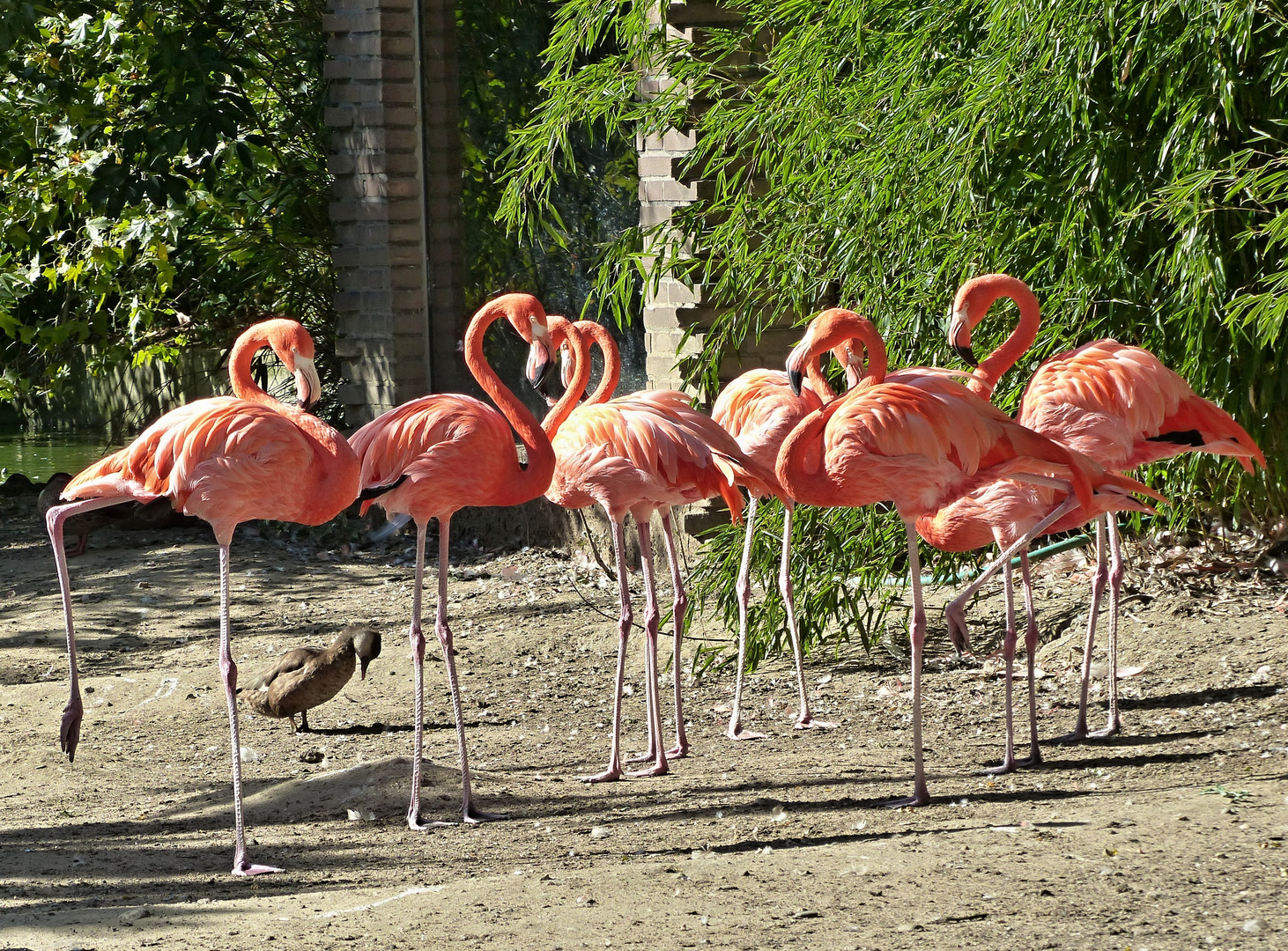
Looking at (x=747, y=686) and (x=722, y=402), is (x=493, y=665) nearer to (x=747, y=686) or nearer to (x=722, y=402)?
(x=747, y=686)

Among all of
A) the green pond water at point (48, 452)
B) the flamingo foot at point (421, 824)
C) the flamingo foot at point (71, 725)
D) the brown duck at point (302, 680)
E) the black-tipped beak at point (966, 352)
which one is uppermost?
the black-tipped beak at point (966, 352)

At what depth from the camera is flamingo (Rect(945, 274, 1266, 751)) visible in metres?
4.33

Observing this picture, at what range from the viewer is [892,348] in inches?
212

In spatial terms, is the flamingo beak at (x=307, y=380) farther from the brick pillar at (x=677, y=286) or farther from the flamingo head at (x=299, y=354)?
the brick pillar at (x=677, y=286)

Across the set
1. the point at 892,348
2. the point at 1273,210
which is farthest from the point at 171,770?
the point at 1273,210

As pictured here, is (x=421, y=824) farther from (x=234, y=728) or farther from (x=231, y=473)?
(x=231, y=473)

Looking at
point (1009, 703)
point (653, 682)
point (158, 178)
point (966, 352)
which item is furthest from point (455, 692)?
point (158, 178)

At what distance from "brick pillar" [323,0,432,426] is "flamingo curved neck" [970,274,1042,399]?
15.2ft

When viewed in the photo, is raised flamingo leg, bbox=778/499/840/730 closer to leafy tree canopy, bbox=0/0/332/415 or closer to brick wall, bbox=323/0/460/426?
brick wall, bbox=323/0/460/426

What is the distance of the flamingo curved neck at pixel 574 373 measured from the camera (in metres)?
4.74

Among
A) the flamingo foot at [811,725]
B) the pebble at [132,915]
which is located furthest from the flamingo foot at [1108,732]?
the pebble at [132,915]

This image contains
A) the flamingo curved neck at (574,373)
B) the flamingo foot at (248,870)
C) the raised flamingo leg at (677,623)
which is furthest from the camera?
the raised flamingo leg at (677,623)

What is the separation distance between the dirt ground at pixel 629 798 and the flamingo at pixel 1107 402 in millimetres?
701

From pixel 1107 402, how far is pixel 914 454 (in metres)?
0.81
